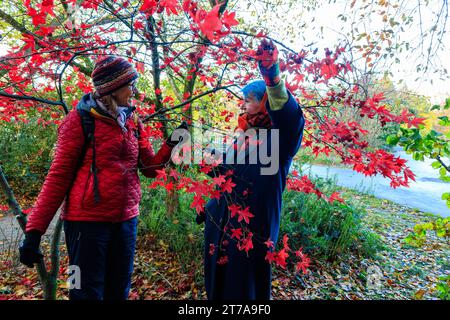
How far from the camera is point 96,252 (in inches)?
56.9

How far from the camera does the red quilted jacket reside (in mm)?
1370

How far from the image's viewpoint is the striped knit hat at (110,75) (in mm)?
1436

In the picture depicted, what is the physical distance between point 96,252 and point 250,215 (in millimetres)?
925

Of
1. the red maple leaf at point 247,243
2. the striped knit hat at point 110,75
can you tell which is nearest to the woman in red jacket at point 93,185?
the striped knit hat at point 110,75

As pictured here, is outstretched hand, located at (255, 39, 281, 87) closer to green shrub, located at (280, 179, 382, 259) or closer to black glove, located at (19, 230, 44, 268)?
black glove, located at (19, 230, 44, 268)

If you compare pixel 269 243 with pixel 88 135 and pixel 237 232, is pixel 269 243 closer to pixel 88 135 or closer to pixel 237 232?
pixel 237 232

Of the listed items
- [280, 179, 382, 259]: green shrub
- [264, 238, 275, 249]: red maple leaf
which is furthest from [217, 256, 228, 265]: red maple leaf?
[280, 179, 382, 259]: green shrub

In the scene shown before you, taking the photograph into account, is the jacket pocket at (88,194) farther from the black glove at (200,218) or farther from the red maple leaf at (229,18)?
the red maple leaf at (229,18)

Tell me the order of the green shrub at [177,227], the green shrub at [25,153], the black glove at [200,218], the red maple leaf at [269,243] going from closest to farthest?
the red maple leaf at [269,243] → the black glove at [200,218] → the green shrub at [177,227] → the green shrub at [25,153]

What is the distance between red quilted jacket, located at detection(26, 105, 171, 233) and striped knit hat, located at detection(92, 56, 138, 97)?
168 millimetres
